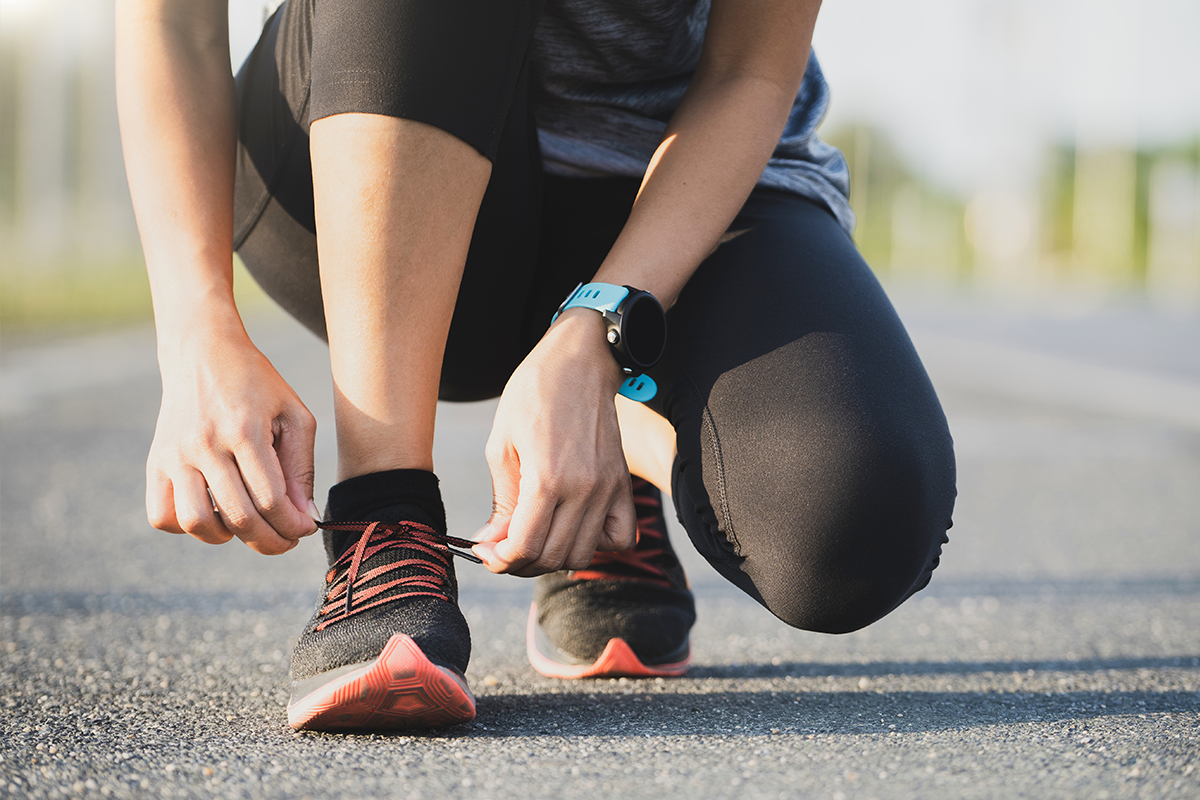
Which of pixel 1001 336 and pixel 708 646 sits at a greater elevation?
pixel 708 646

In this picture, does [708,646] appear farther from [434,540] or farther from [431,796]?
[431,796]

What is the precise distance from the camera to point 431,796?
86cm

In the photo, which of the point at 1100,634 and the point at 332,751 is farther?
the point at 1100,634

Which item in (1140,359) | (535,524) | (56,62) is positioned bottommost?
(56,62)

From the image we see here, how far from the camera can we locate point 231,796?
86 cm

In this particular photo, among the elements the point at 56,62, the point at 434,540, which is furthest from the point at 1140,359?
the point at 56,62

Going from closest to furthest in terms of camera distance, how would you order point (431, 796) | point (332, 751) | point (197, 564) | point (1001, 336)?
point (431, 796) → point (332, 751) → point (197, 564) → point (1001, 336)

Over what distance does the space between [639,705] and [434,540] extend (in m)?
0.33

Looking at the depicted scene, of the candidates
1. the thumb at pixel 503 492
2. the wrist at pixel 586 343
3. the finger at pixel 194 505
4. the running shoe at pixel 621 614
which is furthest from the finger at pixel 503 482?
the running shoe at pixel 621 614

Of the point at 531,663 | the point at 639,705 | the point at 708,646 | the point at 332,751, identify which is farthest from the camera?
the point at 708,646

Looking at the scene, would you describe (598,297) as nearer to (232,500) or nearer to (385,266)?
(385,266)

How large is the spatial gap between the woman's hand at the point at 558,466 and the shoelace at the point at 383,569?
0.22 ft

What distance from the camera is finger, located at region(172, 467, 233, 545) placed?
3.07 feet

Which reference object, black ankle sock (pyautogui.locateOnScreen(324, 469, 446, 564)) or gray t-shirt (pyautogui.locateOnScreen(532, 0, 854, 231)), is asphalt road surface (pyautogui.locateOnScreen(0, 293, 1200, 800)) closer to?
black ankle sock (pyautogui.locateOnScreen(324, 469, 446, 564))
